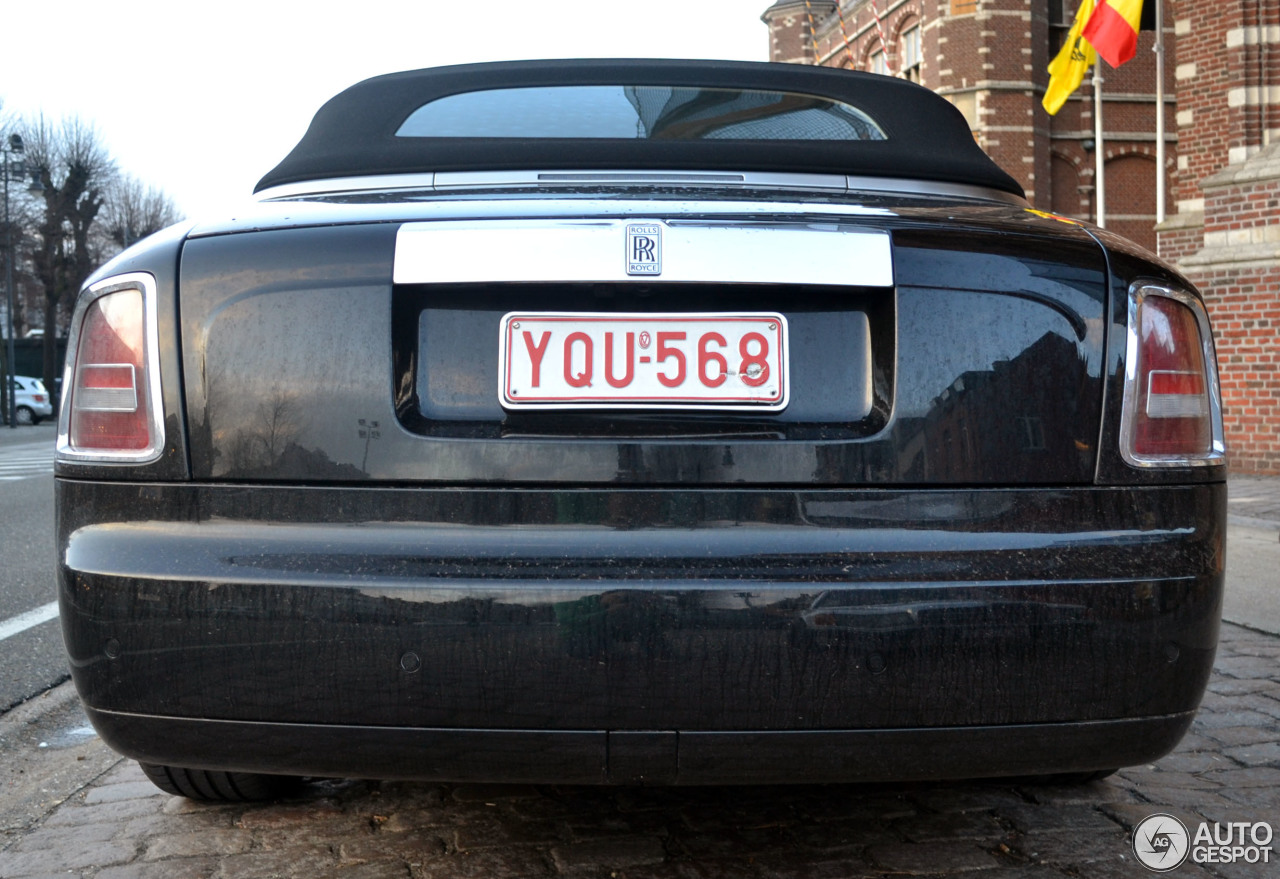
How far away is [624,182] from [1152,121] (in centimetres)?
3154

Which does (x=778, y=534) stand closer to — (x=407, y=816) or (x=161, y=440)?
(x=161, y=440)

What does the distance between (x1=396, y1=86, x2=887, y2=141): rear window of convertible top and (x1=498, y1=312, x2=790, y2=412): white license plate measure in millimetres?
987

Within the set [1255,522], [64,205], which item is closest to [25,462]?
[1255,522]

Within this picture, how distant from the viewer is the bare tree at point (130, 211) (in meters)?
53.3

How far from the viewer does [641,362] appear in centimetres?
189

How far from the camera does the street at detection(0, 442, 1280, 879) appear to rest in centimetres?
238

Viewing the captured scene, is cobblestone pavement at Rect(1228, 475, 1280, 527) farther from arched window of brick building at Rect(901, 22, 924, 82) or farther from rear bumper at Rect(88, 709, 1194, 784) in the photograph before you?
arched window of brick building at Rect(901, 22, 924, 82)

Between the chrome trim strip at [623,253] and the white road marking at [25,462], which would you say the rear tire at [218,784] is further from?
the white road marking at [25,462]

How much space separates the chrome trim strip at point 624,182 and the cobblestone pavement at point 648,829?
4.36 ft

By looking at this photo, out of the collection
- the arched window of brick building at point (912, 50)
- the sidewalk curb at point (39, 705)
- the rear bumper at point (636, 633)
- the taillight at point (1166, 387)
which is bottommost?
the sidewalk curb at point (39, 705)

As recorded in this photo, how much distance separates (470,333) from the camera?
1919mm

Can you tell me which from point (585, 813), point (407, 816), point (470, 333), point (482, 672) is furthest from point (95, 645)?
point (585, 813)

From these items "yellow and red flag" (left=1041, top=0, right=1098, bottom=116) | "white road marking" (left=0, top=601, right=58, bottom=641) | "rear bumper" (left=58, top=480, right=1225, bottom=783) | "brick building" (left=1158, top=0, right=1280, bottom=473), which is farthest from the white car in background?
Answer: "rear bumper" (left=58, top=480, right=1225, bottom=783)

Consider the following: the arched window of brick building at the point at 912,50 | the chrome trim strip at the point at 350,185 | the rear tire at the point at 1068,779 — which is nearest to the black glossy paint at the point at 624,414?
the chrome trim strip at the point at 350,185
